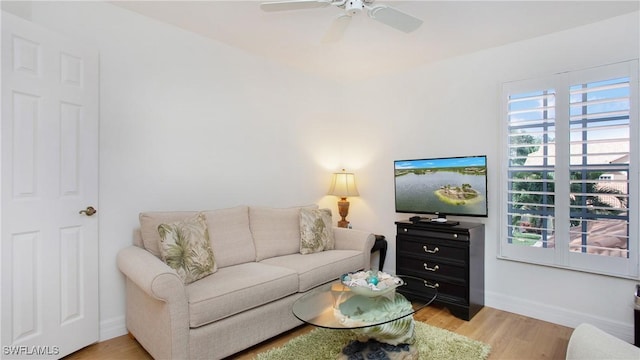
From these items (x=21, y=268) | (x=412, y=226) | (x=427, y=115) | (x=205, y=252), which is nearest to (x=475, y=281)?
(x=412, y=226)

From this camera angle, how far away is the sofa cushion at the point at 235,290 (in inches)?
79.1

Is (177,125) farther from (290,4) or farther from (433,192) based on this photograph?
(433,192)

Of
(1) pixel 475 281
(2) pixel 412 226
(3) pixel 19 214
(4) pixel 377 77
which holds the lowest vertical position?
(1) pixel 475 281

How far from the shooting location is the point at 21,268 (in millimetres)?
1989

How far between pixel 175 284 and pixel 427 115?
9.75 feet

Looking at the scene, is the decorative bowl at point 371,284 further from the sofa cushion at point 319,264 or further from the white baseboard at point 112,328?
the white baseboard at point 112,328

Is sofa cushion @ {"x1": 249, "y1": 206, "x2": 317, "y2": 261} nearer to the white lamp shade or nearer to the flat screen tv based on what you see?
the white lamp shade

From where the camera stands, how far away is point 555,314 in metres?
2.83

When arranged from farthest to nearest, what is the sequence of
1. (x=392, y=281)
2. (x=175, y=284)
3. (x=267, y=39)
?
(x=267, y=39) → (x=392, y=281) → (x=175, y=284)

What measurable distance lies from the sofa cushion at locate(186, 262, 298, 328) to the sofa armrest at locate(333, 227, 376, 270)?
914 mm

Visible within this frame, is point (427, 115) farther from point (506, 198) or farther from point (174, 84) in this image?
point (174, 84)

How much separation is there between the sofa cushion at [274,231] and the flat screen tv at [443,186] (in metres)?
1.17

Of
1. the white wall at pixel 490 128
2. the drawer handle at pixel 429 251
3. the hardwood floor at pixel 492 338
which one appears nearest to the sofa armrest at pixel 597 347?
the hardwood floor at pixel 492 338

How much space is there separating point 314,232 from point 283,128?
1294 millimetres
